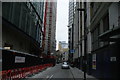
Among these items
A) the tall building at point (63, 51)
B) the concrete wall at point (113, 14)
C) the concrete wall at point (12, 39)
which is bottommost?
the tall building at point (63, 51)

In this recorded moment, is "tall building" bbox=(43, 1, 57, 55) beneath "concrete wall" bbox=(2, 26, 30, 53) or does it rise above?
above

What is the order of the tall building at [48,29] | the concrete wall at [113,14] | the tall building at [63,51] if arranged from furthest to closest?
the tall building at [63,51], the tall building at [48,29], the concrete wall at [113,14]

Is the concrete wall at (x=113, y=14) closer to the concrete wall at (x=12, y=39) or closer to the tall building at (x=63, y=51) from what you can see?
the concrete wall at (x=12, y=39)

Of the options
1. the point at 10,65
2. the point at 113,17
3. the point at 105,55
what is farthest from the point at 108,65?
the point at 10,65

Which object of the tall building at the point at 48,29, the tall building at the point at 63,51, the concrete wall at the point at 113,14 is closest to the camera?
the concrete wall at the point at 113,14

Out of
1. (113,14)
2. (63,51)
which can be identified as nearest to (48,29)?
(63,51)

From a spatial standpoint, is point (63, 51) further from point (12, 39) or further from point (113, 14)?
point (113, 14)

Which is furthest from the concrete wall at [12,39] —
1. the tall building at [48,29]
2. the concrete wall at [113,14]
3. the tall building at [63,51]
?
the tall building at [63,51]

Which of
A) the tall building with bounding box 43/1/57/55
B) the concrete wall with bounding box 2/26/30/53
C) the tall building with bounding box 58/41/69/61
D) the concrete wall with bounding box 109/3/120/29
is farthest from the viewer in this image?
the tall building with bounding box 58/41/69/61

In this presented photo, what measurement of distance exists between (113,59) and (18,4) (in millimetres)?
16113

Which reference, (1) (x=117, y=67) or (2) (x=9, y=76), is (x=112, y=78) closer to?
(1) (x=117, y=67)

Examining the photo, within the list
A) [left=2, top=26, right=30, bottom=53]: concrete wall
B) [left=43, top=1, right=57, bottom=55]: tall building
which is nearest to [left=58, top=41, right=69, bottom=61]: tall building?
[left=43, top=1, right=57, bottom=55]: tall building

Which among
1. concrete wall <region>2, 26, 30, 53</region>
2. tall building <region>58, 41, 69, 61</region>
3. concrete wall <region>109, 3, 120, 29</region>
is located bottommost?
tall building <region>58, 41, 69, 61</region>

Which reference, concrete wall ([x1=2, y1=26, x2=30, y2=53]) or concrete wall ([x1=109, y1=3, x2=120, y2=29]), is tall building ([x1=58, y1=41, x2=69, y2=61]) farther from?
concrete wall ([x1=109, y1=3, x2=120, y2=29])
